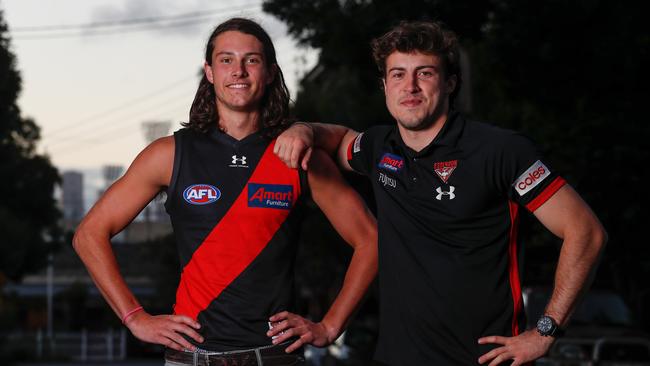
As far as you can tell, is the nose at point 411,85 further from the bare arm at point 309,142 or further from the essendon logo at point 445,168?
the bare arm at point 309,142

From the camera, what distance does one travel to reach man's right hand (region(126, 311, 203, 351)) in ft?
18.0

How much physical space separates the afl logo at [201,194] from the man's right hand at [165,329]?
21.0 inches

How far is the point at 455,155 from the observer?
5332mm

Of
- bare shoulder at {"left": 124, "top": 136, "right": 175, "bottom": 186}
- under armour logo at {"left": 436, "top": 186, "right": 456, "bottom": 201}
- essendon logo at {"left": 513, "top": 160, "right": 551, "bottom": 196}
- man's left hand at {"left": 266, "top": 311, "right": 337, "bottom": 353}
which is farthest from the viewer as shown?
bare shoulder at {"left": 124, "top": 136, "right": 175, "bottom": 186}

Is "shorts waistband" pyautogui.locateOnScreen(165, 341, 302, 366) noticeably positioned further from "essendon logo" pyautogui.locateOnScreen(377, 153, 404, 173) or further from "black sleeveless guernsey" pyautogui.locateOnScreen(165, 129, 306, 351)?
"essendon logo" pyautogui.locateOnScreen(377, 153, 404, 173)

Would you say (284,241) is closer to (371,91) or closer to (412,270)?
(412,270)

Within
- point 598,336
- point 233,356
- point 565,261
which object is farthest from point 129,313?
point 598,336

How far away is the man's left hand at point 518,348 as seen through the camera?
5168 mm

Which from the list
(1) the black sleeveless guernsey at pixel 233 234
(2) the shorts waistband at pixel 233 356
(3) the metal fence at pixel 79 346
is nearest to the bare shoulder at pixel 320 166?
(1) the black sleeveless guernsey at pixel 233 234

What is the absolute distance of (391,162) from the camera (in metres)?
5.58

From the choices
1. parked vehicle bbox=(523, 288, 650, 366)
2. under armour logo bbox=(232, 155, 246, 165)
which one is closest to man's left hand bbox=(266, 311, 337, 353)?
under armour logo bbox=(232, 155, 246, 165)

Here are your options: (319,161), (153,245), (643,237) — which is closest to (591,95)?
(643,237)

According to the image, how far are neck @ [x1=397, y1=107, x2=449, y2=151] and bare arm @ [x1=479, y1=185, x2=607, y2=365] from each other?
612mm

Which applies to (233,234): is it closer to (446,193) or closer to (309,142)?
(309,142)
